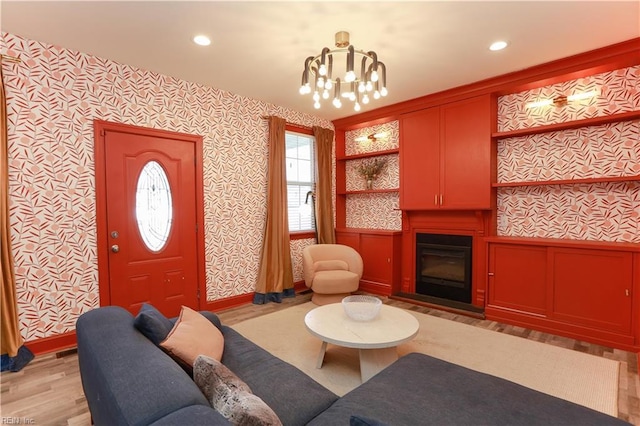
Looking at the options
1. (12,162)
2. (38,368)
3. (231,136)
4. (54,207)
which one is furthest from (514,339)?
(12,162)

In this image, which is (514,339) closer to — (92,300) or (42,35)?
(92,300)

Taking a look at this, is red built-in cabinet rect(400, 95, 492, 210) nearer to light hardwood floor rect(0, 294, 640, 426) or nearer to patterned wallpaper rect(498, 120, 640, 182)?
patterned wallpaper rect(498, 120, 640, 182)

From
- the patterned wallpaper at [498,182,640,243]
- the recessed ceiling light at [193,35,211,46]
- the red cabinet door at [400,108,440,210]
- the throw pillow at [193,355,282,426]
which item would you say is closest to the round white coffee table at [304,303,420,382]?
the throw pillow at [193,355,282,426]

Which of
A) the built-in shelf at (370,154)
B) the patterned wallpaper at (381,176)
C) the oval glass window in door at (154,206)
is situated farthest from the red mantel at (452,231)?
the oval glass window in door at (154,206)

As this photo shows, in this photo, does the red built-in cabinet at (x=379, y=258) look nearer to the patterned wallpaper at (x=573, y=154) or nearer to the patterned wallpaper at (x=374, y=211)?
the patterned wallpaper at (x=374, y=211)

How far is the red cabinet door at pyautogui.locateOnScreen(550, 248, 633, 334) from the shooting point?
2.90 m

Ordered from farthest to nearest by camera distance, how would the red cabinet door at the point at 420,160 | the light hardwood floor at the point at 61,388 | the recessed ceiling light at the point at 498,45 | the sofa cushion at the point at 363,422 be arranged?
the red cabinet door at the point at 420,160
the recessed ceiling light at the point at 498,45
the light hardwood floor at the point at 61,388
the sofa cushion at the point at 363,422

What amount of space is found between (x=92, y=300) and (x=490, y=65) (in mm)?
4783

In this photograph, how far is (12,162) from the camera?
2.63m

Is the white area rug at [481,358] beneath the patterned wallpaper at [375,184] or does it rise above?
beneath

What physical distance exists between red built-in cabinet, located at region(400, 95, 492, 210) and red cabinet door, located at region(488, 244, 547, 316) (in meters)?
0.61

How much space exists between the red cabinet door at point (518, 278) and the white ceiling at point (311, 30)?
2.05 metres

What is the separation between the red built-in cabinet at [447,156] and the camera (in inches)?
150

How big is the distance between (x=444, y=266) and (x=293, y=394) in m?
3.39
